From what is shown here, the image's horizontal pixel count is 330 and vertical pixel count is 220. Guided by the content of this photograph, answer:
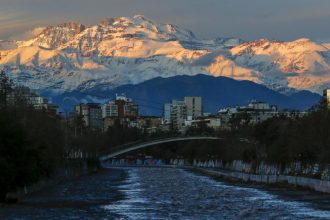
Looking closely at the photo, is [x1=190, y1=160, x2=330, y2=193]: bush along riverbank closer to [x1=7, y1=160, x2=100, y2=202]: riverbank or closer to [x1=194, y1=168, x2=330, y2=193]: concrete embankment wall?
[x1=194, y1=168, x2=330, y2=193]: concrete embankment wall

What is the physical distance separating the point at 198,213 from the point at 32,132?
1328 inches

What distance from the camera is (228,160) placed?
620 ft

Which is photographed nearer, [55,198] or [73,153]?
[55,198]

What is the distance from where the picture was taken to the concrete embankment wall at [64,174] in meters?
72.1

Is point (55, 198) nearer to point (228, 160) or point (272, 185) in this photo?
point (272, 185)

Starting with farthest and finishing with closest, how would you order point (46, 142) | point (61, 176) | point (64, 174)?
point (64, 174), point (61, 176), point (46, 142)

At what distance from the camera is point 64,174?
117 meters

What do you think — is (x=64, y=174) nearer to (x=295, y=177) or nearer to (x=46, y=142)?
(x=46, y=142)

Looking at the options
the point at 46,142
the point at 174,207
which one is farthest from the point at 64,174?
the point at 174,207

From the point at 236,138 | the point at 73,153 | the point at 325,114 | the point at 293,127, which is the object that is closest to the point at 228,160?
the point at 236,138

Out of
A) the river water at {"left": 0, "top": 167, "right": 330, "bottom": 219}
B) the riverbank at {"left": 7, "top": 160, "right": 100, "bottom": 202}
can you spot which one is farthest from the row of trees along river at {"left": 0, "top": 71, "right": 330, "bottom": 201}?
the river water at {"left": 0, "top": 167, "right": 330, "bottom": 219}

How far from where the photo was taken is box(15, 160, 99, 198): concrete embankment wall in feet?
237

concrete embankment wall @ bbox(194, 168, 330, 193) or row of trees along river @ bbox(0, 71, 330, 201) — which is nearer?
row of trees along river @ bbox(0, 71, 330, 201)

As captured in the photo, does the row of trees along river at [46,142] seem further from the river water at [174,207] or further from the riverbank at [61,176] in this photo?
the river water at [174,207]
